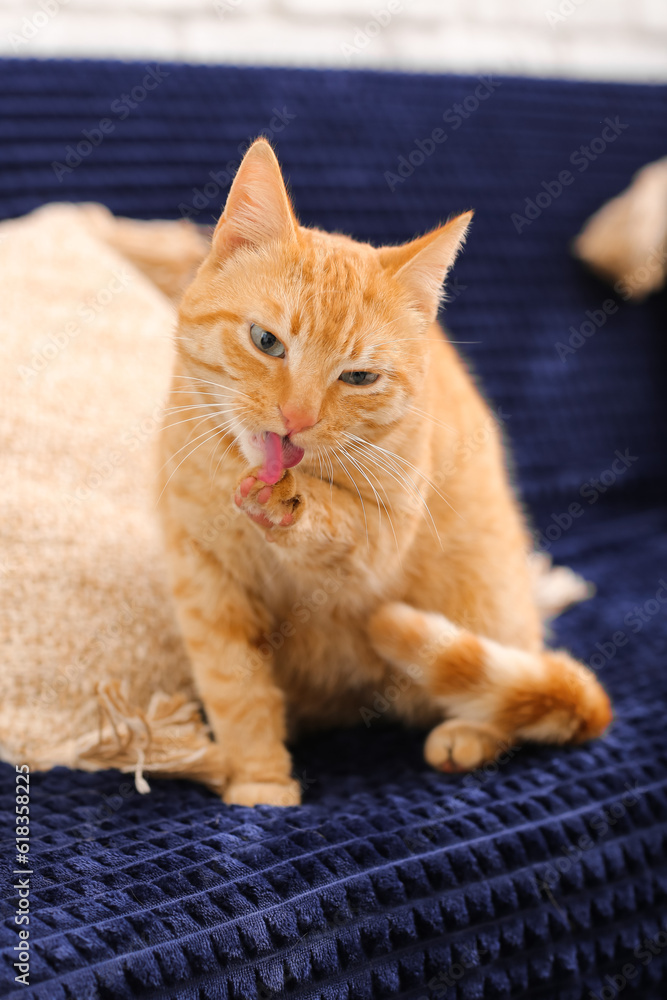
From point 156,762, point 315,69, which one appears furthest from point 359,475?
point 315,69

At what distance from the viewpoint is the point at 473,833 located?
945 mm

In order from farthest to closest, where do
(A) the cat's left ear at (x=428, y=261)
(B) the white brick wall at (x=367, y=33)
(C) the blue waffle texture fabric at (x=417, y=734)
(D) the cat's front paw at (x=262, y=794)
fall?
(B) the white brick wall at (x=367, y=33) < (D) the cat's front paw at (x=262, y=794) < (A) the cat's left ear at (x=428, y=261) < (C) the blue waffle texture fabric at (x=417, y=734)

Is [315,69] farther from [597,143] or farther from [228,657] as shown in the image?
[228,657]

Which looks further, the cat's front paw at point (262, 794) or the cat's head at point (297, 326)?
the cat's front paw at point (262, 794)

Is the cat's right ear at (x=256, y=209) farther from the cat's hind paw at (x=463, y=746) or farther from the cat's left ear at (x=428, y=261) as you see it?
the cat's hind paw at (x=463, y=746)

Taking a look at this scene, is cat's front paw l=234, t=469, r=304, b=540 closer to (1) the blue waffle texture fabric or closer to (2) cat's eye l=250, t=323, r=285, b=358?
(2) cat's eye l=250, t=323, r=285, b=358

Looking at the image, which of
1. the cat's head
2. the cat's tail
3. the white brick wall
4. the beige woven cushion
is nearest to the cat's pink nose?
the cat's head

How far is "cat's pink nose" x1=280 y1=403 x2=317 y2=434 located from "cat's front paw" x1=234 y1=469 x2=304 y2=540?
55mm

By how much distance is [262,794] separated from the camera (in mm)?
1025

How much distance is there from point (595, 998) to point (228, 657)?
609 millimetres

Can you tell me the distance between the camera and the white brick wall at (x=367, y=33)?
1985 mm

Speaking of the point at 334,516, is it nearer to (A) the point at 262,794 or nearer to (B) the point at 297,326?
(B) the point at 297,326

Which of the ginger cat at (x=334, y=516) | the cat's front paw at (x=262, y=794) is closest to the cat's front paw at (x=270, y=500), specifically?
the ginger cat at (x=334, y=516)

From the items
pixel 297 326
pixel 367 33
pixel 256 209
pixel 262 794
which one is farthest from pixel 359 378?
pixel 367 33
